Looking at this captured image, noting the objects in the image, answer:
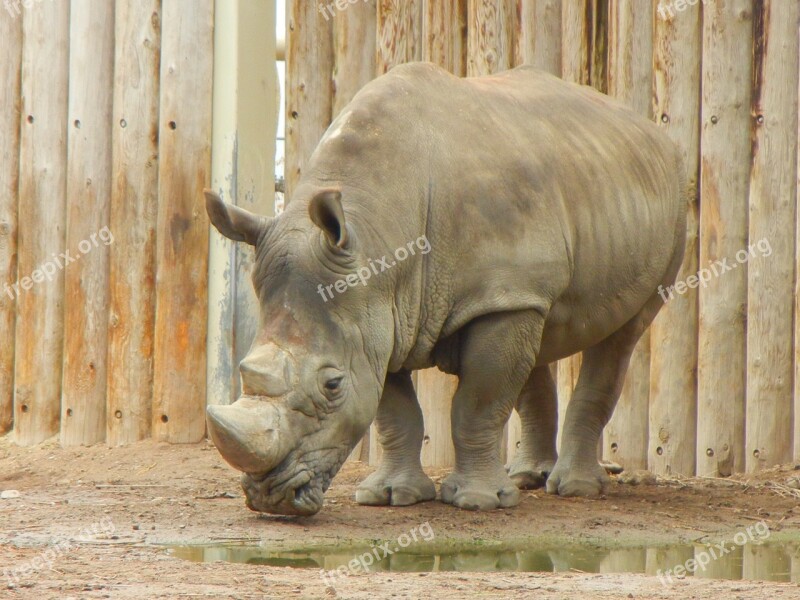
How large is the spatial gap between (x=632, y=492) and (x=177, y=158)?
335cm

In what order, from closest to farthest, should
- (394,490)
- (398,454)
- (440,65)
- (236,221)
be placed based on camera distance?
1. (236,221)
2. (394,490)
3. (398,454)
4. (440,65)

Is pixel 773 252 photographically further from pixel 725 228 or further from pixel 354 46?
pixel 354 46

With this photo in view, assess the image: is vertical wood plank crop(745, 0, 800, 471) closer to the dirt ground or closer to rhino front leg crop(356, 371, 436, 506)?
the dirt ground

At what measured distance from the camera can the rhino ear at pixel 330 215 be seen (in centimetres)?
531

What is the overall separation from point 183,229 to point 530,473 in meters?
2.58

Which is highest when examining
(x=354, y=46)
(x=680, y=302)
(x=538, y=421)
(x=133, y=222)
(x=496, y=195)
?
(x=354, y=46)

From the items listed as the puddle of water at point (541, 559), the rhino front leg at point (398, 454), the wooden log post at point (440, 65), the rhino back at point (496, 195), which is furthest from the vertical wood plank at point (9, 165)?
the puddle of water at point (541, 559)

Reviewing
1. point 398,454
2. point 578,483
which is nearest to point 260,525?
point 398,454

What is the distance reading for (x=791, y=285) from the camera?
7422 millimetres

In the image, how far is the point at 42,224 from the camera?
28.3ft

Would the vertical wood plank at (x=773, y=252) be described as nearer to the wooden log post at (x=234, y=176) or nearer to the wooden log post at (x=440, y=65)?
the wooden log post at (x=440, y=65)

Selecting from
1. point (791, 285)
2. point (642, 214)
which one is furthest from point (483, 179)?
point (791, 285)

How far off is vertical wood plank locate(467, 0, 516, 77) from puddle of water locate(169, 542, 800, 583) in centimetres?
340

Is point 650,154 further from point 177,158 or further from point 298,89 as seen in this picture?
point 177,158
